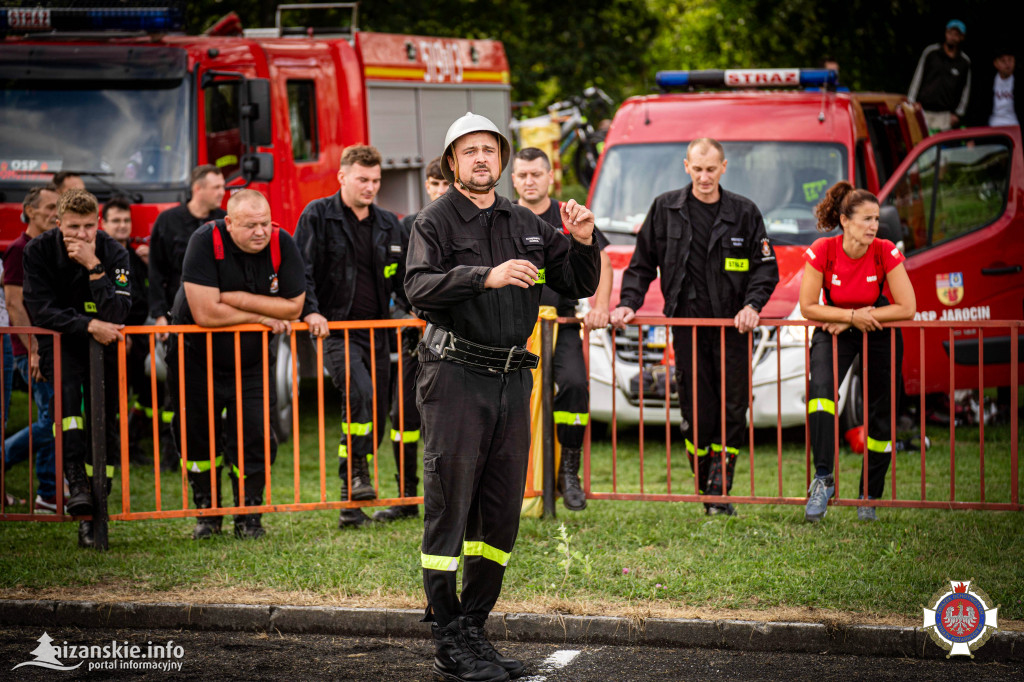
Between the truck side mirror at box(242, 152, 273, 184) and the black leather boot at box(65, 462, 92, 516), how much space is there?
141 inches

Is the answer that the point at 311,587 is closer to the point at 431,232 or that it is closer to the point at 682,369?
the point at 431,232

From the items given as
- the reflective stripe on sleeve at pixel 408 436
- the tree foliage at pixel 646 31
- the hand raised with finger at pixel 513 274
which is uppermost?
the tree foliage at pixel 646 31

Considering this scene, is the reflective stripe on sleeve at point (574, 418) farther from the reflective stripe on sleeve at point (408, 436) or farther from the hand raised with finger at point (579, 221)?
the hand raised with finger at point (579, 221)

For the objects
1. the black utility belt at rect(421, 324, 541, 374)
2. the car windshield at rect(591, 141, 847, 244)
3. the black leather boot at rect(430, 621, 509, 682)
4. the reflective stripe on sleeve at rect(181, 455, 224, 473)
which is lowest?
the black leather boot at rect(430, 621, 509, 682)

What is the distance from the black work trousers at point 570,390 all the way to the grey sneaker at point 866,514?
159 cm

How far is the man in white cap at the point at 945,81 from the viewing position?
14234mm

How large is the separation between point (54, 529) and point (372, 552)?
2.07m

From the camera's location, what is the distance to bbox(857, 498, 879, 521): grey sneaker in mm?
6922

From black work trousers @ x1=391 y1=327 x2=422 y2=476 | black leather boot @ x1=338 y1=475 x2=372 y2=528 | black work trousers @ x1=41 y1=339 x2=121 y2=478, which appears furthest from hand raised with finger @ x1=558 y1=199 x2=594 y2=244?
black work trousers @ x1=41 y1=339 x2=121 y2=478

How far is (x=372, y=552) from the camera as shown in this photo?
21.2 ft

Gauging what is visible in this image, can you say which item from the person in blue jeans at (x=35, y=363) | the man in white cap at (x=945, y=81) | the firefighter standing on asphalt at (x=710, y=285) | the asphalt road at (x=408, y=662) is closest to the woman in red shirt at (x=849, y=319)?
the firefighter standing on asphalt at (x=710, y=285)

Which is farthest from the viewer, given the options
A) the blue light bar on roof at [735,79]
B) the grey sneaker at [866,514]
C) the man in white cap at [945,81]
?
the man in white cap at [945,81]

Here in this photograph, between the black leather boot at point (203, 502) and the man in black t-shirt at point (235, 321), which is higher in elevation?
the man in black t-shirt at point (235, 321)

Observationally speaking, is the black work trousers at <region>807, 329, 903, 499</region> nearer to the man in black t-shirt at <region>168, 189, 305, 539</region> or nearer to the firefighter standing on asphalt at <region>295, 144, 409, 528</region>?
the firefighter standing on asphalt at <region>295, 144, 409, 528</region>
